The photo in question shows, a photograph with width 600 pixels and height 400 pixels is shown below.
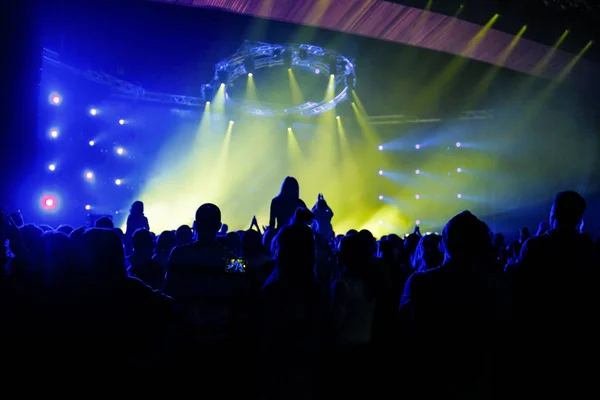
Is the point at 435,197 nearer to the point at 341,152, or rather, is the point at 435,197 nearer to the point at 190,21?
the point at 341,152

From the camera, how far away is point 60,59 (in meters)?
15.5

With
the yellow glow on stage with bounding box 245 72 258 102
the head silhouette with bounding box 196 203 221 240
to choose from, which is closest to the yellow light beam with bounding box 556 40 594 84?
the yellow glow on stage with bounding box 245 72 258 102

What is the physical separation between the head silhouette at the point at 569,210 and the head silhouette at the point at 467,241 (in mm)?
1201

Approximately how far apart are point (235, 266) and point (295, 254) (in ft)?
2.47

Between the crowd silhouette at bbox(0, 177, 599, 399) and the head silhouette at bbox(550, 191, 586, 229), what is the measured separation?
0.01 metres

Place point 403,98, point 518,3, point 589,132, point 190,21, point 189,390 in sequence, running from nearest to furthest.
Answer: point 189,390
point 518,3
point 190,21
point 589,132
point 403,98

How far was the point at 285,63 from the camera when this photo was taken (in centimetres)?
1505

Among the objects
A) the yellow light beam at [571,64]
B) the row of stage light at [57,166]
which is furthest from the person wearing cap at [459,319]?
the row of stage light at [57,166]

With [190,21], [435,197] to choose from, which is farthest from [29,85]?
[435,197]

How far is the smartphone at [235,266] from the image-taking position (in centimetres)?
281

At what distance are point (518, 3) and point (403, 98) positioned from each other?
8767mm

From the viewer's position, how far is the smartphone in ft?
9.21

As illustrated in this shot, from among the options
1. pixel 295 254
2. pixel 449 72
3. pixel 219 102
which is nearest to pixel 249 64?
pixel 219 102

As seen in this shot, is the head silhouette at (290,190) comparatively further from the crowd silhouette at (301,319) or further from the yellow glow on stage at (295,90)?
the yellow glow on stage at (295,90)
